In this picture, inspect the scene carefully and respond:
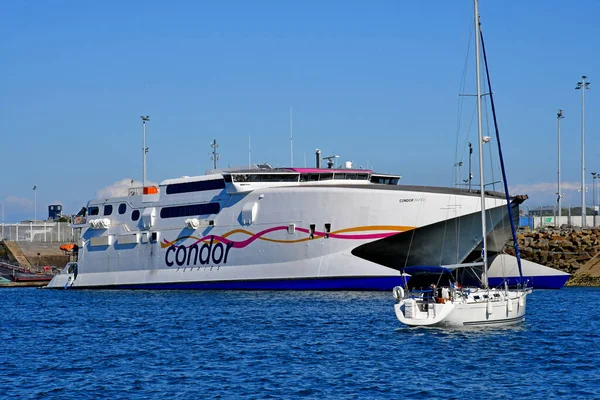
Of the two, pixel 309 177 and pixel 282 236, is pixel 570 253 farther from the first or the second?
pixel 282 236

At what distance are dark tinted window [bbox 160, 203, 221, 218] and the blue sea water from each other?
38.9 ft

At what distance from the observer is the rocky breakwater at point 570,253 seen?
215 ft

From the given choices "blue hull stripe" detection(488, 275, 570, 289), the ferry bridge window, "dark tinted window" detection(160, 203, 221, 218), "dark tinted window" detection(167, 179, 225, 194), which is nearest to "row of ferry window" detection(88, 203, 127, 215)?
"dark tinted window" detection(160, 203, 221, 218)

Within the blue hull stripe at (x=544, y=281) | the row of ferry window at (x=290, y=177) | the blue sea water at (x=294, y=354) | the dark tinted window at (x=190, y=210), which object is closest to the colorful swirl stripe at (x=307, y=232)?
the dark tinted window at (x=190, y=210)

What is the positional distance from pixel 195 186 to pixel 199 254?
459 centimetres

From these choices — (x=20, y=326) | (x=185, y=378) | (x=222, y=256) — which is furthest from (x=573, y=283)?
(x=185, y=378)

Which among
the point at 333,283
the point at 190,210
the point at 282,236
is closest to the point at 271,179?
the point at 282,236

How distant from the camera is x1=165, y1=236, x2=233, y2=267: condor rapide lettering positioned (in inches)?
2363

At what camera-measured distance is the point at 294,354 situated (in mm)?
32281

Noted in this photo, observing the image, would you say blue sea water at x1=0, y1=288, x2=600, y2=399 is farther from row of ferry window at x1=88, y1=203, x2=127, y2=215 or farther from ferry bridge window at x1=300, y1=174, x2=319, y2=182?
row of ferry window at x1=88, y1=203, x2=127, y2=215

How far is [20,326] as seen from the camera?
4491 centimetres

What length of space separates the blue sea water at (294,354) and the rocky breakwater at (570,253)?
55.1 feet

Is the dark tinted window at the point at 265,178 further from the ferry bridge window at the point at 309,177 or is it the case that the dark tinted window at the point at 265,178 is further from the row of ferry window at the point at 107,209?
the row of ferry window at the point at 107,209

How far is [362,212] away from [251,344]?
2043 centimetres
